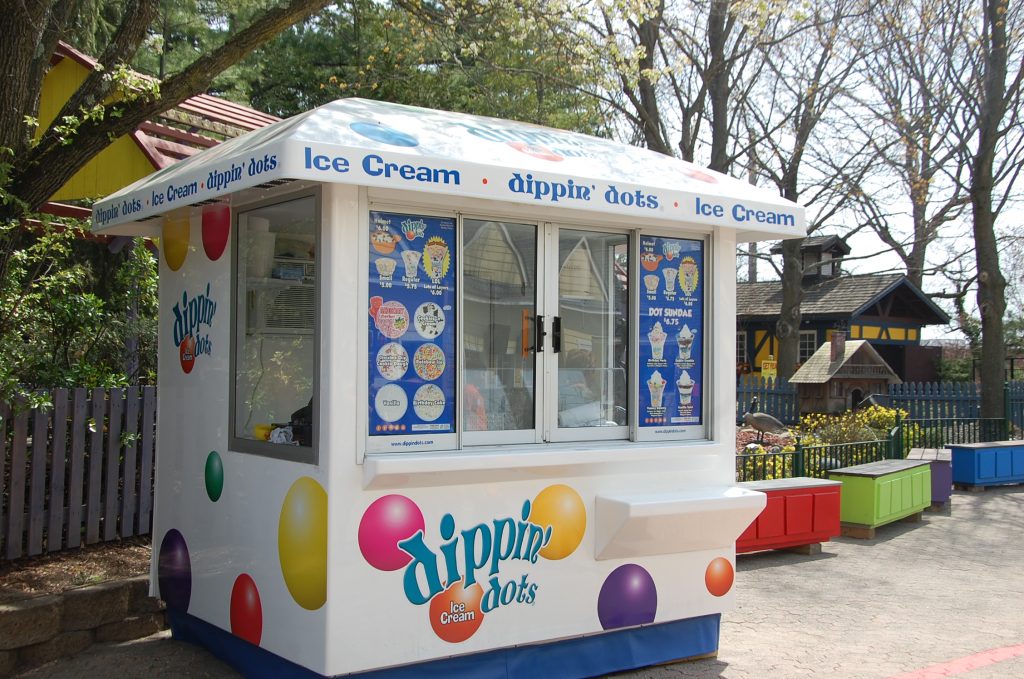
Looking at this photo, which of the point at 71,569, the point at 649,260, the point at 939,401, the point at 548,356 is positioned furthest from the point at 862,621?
the point at 939,401

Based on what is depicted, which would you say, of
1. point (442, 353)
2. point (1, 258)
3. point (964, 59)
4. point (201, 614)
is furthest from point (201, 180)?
point (964, 59)

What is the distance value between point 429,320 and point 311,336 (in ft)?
1.99

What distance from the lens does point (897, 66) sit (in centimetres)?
1856

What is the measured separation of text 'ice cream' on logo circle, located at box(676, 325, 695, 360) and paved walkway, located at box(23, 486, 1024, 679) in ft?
6.10

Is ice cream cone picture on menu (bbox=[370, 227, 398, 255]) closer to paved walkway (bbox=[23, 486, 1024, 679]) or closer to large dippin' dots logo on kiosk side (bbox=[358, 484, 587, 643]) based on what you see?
large dippin' dots logo on kiosk side (bbox=[358, 484, 587, 643])

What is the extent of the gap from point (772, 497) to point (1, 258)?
649 cm

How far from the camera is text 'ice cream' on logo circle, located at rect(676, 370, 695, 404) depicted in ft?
18.8

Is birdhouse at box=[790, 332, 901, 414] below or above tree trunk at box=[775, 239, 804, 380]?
below

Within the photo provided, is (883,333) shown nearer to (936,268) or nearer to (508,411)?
(936,268)

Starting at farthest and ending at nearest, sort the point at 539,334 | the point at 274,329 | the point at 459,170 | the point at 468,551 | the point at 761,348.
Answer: the point at 761,348, the point at 539,334, the point at 274,329, the point at 468,551, the point at 459,170

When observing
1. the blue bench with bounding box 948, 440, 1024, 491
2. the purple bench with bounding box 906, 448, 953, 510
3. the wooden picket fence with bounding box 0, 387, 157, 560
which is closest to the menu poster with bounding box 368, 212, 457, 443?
the wooden picket fence with bounding box 0, 387, 157, 560

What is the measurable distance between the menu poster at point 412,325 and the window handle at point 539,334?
Answer: 522 mm

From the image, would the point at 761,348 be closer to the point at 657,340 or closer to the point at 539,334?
the point at 657,340

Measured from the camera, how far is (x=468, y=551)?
4.79m
